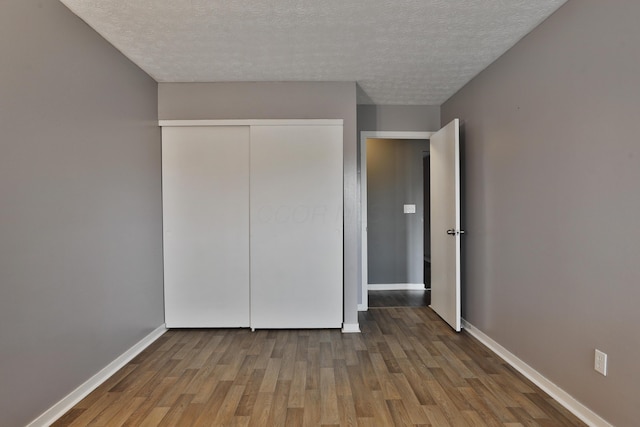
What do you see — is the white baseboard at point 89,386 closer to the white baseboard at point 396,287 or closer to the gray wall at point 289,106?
the gray wall at point 289,106

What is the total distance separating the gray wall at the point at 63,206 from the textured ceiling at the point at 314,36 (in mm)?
375

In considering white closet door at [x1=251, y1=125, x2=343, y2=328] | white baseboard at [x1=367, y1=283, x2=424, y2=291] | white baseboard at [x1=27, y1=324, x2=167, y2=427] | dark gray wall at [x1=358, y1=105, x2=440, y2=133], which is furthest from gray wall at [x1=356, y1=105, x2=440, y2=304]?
white baseboard at [x1=27, y1=324, x2=167, y2=427]

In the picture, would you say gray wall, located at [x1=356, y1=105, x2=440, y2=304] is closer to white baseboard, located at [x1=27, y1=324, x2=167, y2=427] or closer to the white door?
the white door

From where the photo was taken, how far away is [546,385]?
7.33 ft

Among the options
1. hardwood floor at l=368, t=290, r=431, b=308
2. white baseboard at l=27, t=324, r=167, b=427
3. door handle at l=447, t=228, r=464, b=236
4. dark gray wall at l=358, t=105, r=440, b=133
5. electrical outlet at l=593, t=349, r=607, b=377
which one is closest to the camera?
electrical outlet at l=593, t=349, r=607, b=377

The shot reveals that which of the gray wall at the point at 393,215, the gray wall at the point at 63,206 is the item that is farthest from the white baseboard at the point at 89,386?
the gray wall at the point at 393,215

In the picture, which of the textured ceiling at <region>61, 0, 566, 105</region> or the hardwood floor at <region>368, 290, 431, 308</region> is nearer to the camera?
the textured ceiling at <region>61, 0, 566, 105</region>

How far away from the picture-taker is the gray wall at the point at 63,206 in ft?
5.73

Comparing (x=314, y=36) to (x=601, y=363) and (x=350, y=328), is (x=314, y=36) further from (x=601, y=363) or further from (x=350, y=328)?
(x=601, y=363)

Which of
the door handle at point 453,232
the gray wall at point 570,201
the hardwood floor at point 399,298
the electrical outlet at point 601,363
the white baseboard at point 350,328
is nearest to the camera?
the gray wall at point 570,201

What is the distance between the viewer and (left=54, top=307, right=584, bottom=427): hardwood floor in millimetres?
1954

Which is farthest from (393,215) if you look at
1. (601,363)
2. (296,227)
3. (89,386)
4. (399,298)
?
(89,386)

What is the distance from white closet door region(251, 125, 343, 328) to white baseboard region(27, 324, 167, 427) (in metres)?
1.00

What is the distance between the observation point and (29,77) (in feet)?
6.08
